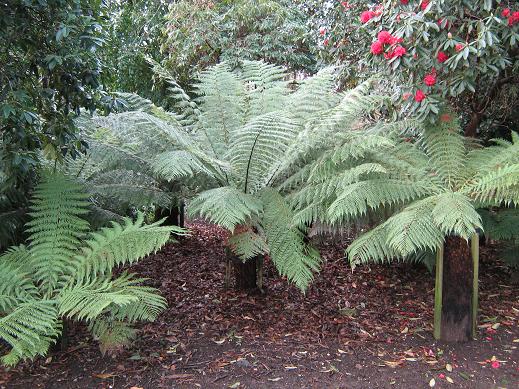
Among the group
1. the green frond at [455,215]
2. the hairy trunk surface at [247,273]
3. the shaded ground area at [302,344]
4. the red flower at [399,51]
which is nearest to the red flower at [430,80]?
the red flower at [399,51]

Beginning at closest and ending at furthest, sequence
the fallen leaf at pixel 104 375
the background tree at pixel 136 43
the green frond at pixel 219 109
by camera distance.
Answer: the fallen leaf at pixel 104 375, the green frond at pixel 219 109, the background tree at pixel 136 43

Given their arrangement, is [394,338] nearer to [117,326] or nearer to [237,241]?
[237,241]

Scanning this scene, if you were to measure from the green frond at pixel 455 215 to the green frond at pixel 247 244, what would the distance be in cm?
89

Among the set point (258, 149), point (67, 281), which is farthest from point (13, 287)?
point (258, 149)

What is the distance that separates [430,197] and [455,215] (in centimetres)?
31

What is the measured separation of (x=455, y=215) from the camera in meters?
2.22

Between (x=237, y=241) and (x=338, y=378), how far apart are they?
870 millimetres

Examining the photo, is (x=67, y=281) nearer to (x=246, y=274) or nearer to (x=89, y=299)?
(x=89, y=299)

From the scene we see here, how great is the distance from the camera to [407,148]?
2.95m

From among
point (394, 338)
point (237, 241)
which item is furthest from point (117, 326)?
point (394, 338)

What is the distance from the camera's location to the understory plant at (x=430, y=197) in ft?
7.50

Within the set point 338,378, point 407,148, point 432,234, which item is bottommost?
point 338,378

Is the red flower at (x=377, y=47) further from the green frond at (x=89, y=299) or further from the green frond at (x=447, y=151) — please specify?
the green frond at (x=89, y=299)

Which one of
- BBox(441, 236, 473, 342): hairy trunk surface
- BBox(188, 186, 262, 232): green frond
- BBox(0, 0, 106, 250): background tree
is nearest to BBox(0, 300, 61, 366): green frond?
BBox(0, 0, 106, 250): background tree
